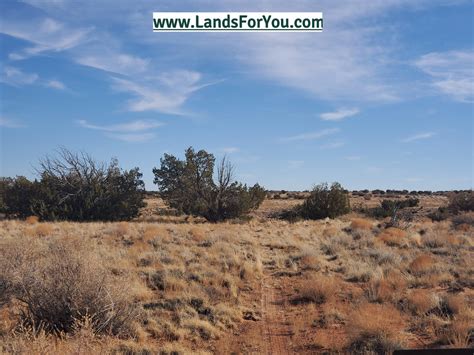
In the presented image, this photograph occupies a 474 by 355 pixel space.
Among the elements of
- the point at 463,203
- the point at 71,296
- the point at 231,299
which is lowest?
the point at 231,299

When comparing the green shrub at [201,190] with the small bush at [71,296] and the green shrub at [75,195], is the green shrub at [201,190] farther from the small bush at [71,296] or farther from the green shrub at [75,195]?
the small bush at [71,296]

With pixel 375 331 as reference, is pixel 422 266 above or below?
above

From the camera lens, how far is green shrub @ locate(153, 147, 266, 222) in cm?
3628

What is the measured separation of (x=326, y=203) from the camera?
3775 cm

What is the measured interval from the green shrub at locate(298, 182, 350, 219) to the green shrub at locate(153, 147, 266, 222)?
16.0 feet

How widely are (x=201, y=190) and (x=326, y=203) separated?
416 inches

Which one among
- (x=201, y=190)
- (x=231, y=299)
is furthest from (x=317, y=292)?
(x=201, y=190)

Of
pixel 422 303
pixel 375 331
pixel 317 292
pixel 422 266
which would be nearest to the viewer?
pixel 375 331

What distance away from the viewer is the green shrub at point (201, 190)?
36.3m

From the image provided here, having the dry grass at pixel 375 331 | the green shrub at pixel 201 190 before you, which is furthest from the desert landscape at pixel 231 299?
the green shrub at pixel 201 190

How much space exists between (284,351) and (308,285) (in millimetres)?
4142

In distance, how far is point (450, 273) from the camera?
1441 centimetres

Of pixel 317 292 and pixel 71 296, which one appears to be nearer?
pixel 71 296

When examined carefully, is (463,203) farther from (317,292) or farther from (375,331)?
(375,331)
